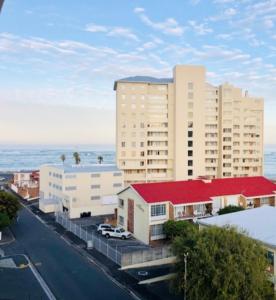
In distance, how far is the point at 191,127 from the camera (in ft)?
235

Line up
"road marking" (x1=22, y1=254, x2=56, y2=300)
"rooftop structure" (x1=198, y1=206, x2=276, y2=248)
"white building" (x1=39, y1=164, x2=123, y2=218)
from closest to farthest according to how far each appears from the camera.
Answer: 1. "rooftop structure" (x1=198, y1=206, x2=276, y2=248)
2. "road marking" (x1=22, y1=254, x2=56, y2=300)
3. "white building" (x1=39, y1=164, x2=123, y2=218)

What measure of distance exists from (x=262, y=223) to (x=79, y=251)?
17.7 m

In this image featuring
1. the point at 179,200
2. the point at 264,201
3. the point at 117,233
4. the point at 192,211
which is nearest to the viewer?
the point at 117,233

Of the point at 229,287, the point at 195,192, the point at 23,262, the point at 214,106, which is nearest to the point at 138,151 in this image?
the point at 214,106

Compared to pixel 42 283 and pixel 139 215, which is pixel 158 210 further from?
pixel 42 283

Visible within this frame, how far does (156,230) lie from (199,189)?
863cm

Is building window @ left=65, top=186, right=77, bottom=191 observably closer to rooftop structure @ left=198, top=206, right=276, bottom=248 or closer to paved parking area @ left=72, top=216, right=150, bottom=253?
paved parking area @ left=72, top=216, right=150, bottom=253

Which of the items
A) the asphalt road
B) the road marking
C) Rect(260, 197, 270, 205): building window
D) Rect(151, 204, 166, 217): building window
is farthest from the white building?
Rect(260, 197, 270, 205): building window

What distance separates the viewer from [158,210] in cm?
3728

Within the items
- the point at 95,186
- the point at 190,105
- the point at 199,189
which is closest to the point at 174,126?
the point at 190,105

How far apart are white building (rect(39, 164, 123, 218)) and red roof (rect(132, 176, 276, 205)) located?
13.7m

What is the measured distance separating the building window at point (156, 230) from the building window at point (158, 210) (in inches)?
47.5

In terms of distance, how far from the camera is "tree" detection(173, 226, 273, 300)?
61.8 feet

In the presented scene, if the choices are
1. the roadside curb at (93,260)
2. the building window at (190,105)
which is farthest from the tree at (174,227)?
the building window at (190,105)
